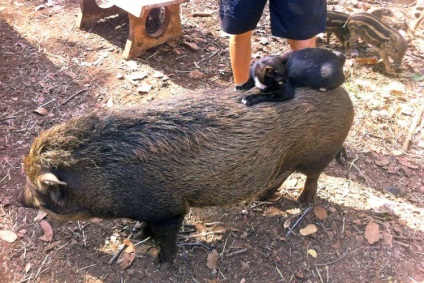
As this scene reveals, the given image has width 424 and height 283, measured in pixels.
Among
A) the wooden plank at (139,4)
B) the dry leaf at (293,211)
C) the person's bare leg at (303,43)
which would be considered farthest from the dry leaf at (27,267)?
the wooden plank at (139,4)

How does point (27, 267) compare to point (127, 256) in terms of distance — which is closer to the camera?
point (27, 267)

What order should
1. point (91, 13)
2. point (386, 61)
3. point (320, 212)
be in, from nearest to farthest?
point (320, 212), point (386, 61), point (91, 13)

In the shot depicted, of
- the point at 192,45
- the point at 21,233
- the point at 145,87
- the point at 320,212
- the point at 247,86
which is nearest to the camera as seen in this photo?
the point at 247,86

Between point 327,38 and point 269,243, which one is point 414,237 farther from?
point 327,38

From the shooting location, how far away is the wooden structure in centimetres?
550

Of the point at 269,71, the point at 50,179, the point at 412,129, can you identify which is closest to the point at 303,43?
A: the point at 269,71

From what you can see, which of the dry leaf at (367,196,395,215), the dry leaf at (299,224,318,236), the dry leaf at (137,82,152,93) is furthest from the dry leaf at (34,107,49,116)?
the dry leaf at (367,196,395,215)

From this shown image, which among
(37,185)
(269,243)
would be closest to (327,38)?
(269,243)

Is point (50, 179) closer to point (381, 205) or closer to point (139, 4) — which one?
point (381, 205)

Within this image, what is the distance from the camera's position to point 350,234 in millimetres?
3822

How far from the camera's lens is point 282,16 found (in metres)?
4.06

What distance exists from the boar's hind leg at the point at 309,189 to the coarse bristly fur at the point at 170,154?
464 mm

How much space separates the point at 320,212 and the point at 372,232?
1.56 feet

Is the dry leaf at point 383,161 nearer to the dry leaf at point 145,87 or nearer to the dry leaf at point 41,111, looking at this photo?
the dry leaf at point 145,87
